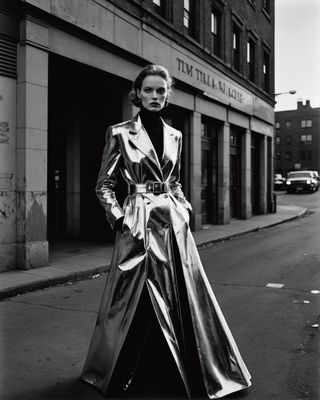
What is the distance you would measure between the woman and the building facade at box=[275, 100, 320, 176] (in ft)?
275

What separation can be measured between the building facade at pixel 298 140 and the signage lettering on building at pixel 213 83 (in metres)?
66.6

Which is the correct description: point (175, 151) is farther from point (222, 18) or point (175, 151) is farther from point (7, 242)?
point (222, 18)

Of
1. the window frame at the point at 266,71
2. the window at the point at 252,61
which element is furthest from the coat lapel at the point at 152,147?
the window frame at the point at 266,71

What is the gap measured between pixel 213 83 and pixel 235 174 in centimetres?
478

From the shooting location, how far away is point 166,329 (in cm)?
307

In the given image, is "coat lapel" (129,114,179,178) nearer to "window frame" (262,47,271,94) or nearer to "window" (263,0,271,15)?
"window frame" (262,47,271,94)

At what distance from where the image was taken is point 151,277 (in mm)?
3125

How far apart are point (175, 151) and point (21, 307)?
12.0 feet

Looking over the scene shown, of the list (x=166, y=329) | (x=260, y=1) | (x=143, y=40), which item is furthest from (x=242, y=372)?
(x=260, y=1)

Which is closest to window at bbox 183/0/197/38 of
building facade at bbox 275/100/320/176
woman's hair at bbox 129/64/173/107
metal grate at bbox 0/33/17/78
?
metal grate at bbox 0/33/17/78

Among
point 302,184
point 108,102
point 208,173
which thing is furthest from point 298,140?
point 108,102

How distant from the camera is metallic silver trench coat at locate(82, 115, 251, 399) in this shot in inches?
122

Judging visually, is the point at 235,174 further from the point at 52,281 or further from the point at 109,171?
the point at 109,171

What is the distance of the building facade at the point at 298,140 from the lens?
8388cm
